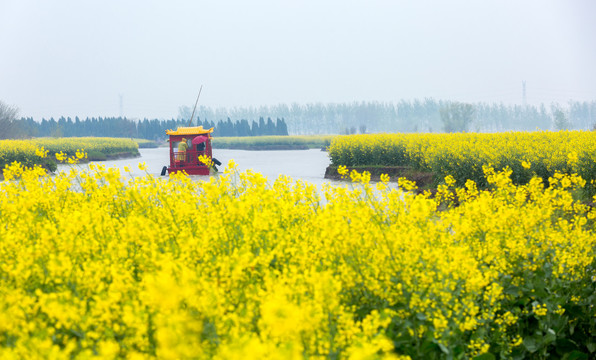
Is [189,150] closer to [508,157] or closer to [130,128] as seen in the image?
[508,157]

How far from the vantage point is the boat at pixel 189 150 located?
1966 centimetres

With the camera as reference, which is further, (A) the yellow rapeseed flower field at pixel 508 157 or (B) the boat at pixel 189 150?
(B) the boat at pixel 189 150

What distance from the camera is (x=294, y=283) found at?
10.0 ft

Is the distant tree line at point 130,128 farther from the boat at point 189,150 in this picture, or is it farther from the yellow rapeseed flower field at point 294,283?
the yellow rapeseed flower field at point 294,283

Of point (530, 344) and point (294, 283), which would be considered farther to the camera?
point (530, 344)

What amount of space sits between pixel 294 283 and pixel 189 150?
690 inches

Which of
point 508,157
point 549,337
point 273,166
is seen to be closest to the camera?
point 549,337

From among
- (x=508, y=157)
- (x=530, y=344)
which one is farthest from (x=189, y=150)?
(x=530, y=344)

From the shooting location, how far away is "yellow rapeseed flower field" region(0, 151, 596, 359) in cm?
252

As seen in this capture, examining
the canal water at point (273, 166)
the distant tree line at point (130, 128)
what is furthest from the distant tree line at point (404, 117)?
the canal water at point (273, 166)

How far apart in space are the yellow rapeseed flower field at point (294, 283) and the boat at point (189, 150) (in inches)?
562

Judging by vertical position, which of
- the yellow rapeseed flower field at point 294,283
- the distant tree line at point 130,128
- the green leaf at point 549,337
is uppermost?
the distant tree line at point 130,128

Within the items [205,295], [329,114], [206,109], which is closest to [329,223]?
[205,295]

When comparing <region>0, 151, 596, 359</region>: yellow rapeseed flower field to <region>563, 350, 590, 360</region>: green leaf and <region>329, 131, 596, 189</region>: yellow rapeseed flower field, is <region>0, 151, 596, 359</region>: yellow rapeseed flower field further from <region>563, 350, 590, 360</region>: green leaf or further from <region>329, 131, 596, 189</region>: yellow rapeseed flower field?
<region>329, 131, 596, 189</region>: yellow rapeseed flower field
